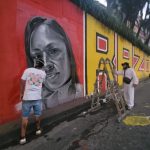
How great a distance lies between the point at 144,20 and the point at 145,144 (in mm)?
23252

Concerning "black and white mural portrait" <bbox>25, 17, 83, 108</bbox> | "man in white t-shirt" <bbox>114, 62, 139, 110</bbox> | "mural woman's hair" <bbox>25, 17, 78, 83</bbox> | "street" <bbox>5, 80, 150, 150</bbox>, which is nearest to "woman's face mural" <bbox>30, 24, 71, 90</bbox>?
"black and white mural portrait" <bbox>25, 17, 83, 108</bbox>

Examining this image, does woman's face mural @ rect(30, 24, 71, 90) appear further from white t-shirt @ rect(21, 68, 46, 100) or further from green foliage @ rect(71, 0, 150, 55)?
green foliage @ rect(71, 0, 150, 55)

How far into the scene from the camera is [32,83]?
541 cm

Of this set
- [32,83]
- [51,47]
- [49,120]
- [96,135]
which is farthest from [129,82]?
[32,83]

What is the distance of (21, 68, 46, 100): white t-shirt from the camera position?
5.37 meters

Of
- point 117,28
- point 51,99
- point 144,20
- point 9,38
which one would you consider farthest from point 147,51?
point 9,38

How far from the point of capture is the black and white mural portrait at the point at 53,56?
23.2ft

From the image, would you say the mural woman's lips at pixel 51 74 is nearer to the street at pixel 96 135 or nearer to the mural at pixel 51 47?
the mural at pixel 51 47

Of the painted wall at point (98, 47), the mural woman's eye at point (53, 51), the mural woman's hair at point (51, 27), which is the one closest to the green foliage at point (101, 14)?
the painted wall at point (98, 47)

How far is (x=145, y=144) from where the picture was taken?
5.17 metres

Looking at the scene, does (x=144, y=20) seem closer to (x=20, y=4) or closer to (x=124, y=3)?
(x=124, y=3)

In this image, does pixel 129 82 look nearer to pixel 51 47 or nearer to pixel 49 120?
pixel 51 47

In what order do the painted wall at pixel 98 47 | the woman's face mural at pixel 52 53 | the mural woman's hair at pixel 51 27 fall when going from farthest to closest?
the painted wall at pixel 98 47, the woman's face mural at pixel 52 53, the mural woman's hair at pixel 51 27

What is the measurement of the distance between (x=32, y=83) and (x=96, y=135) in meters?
1.88
